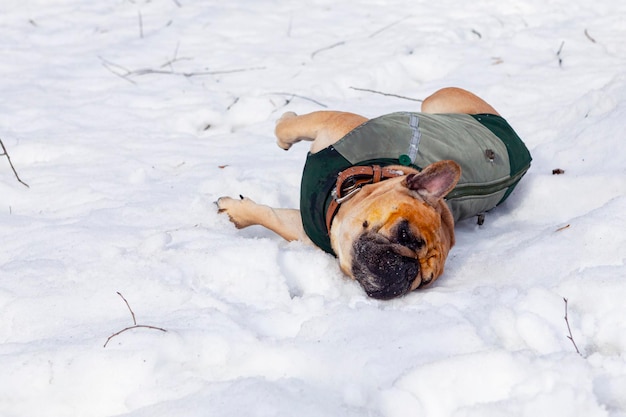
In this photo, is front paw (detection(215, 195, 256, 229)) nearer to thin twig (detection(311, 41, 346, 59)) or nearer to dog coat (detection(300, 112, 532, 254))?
dog coat (detection(300, 112, 532, 254))

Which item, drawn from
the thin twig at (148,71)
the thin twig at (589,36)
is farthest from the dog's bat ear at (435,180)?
the thin twig at (589,36)

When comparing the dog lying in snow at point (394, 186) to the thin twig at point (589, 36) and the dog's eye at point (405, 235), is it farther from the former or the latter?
the thin twig at point (589, 36)

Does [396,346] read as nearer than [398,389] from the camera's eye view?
No

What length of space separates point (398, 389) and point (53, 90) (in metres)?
3.43

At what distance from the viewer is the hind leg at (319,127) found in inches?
116

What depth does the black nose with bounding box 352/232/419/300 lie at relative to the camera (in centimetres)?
214

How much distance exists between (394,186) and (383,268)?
0.34 metres

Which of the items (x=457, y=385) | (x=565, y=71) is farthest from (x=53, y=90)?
(x=457, y=385)

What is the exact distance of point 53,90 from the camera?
14.1 feet

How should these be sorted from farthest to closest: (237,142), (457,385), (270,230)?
(237,142), (270,230), (457,385)

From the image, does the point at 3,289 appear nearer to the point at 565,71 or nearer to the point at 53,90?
the point at 53,90

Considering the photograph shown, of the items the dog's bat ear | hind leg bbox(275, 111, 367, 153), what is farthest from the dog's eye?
hind leg bbox(275, 111, 367, 153)

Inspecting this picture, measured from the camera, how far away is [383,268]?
2146mm

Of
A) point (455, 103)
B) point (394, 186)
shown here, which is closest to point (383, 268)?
point (394, 186)
